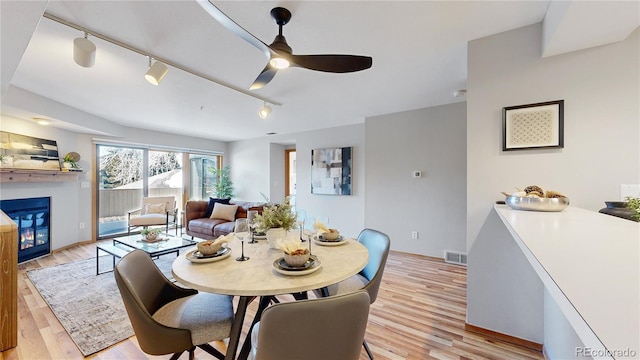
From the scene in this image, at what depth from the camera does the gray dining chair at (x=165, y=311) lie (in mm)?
1084

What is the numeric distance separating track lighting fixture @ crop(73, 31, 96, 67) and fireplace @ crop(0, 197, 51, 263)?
3.33m

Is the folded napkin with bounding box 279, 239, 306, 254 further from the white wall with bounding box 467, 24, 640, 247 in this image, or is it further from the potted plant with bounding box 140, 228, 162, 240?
the potted plant with bounding box 140, 228, 162, 240

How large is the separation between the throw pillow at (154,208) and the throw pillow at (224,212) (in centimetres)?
119

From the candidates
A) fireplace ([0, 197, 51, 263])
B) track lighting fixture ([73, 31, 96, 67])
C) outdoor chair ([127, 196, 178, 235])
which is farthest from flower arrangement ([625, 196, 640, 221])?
fireplace ([0, 197, 51, 263])

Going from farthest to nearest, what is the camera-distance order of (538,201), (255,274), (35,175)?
1. (35,175)
2. (538,201)
3. (255,274)

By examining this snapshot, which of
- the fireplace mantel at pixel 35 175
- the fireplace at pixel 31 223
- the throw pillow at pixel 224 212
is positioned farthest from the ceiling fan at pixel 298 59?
the fireplace at pixel 31 223

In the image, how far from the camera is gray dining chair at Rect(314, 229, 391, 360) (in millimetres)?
1551

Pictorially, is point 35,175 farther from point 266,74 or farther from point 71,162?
point 266,74

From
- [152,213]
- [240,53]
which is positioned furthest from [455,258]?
[152,213]

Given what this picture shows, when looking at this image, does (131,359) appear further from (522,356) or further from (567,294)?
(522,356)

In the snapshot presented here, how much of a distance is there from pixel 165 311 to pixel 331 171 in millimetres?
3884

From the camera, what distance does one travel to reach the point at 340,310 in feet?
2.82

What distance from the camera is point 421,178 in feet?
12.2

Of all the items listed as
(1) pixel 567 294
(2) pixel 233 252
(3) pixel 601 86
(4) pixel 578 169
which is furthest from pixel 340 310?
(3) pixel 601 86
